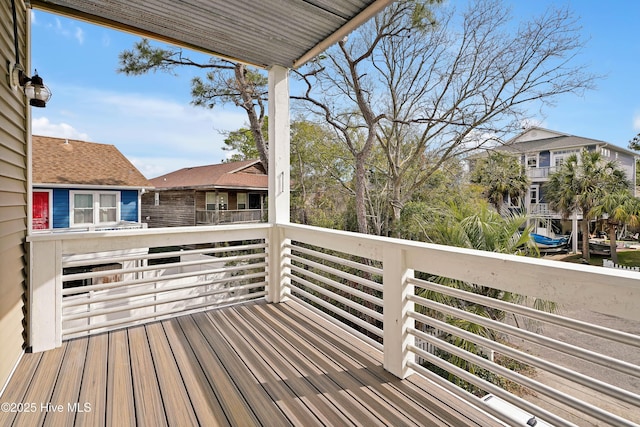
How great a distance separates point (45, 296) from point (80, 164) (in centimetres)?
496

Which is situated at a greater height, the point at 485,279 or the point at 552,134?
the point at 552,134

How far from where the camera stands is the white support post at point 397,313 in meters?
1.89

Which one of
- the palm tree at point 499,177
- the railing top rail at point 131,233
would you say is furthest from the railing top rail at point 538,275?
the palm tree at point 499,177

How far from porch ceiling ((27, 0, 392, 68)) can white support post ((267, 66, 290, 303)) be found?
39 cm

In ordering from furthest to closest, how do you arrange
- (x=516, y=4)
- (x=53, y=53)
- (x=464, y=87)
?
(x=464, y=87) → (x=516, y=4) → (x=53, y=53)

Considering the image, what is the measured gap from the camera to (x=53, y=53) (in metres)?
4.53

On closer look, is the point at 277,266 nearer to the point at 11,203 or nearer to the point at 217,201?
the point at 11,203

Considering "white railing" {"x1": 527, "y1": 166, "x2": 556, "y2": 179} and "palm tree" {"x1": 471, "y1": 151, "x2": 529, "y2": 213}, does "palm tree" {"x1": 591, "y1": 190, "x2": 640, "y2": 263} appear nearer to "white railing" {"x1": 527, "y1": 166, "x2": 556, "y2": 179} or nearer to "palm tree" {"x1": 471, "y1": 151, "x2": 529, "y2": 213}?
"white railing" {"x1": 527, "y1": 166, "x2": 556, "y2": 179}

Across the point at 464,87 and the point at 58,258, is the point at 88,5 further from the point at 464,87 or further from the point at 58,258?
the point at 464,87

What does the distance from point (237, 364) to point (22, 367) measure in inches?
53.4

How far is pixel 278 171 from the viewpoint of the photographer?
10.6 ft

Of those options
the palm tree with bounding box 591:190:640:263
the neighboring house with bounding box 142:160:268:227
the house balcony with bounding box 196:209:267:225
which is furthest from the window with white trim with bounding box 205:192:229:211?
the palm tree with bounding box 591:190:640:263

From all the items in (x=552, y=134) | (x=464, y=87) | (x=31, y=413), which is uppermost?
(x=464, y=87)

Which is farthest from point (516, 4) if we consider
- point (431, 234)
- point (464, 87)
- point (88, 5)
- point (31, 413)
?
point (31, 413)
